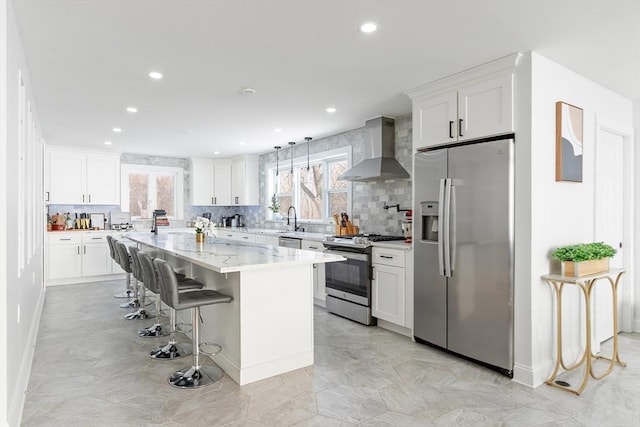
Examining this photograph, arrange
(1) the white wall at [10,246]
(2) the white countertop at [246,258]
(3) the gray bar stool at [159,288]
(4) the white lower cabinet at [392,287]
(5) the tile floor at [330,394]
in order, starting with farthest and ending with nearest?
(4) the white lower cabinet at [392,287] < (3) the gray bar stool at [159,288] < (2) the white countertop at [246,258] < (5) the tile floor at [330,394] < (1) the white wall at [10,246]

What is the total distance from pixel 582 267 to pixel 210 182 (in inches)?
Answer: 281

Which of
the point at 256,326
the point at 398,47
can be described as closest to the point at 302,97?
the point at 398,47

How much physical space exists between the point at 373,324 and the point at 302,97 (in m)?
2.65

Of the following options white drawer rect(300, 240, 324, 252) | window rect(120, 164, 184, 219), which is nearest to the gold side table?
white drawer rect(300, 240, 324, 252)

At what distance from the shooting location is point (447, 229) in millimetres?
3412

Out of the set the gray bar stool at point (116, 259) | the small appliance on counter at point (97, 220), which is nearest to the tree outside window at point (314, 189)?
the gray bar stool at point (116, 259)

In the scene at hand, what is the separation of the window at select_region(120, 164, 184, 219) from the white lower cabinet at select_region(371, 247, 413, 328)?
5.54 m

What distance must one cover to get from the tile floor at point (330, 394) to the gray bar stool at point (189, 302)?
0.34 ft

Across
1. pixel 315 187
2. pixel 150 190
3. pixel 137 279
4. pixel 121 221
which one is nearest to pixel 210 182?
pixel 150 190

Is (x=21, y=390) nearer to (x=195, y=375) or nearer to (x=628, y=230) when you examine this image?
(x=195, y=375)

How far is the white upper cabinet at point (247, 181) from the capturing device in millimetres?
7973

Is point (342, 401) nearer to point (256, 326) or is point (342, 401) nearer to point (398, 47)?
point (256, 326)

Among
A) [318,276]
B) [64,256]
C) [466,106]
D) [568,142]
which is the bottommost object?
[318,276]

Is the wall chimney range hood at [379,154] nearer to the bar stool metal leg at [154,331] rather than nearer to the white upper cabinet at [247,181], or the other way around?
the bar stool metal leg at [154,331]
